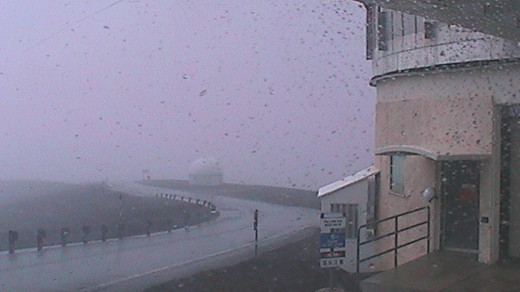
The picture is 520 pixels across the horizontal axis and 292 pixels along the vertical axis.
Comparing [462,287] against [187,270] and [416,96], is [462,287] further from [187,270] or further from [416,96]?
[187,270]

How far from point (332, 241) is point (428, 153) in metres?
2.58

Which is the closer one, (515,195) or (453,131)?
(515,195)

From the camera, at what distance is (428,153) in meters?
11.2

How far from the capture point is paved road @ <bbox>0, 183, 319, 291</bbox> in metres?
15.6

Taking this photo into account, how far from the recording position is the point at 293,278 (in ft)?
43.2

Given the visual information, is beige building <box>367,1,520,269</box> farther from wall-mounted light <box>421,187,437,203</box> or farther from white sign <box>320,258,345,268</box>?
white sign <box>320,258,345,268</box>

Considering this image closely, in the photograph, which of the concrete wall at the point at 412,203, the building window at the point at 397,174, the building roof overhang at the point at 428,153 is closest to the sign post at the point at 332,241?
the building roof overhang at the point at 428,153

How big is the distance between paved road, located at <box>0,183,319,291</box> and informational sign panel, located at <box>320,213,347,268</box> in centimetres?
584

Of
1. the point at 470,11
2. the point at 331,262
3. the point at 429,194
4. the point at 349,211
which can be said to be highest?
the point at 470,11

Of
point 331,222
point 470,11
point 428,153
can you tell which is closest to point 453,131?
point 428,153

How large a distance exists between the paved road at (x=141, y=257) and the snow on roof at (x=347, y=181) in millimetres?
3791

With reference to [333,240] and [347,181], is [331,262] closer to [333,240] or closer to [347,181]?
[333,240]

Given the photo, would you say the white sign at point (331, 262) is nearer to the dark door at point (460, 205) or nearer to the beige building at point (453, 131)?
the beige building at point (453, 131)

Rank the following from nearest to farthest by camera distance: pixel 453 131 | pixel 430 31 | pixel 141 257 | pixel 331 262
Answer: pixel 331 262
pixel 453 131
pixel 430 31
pixel 141 257
